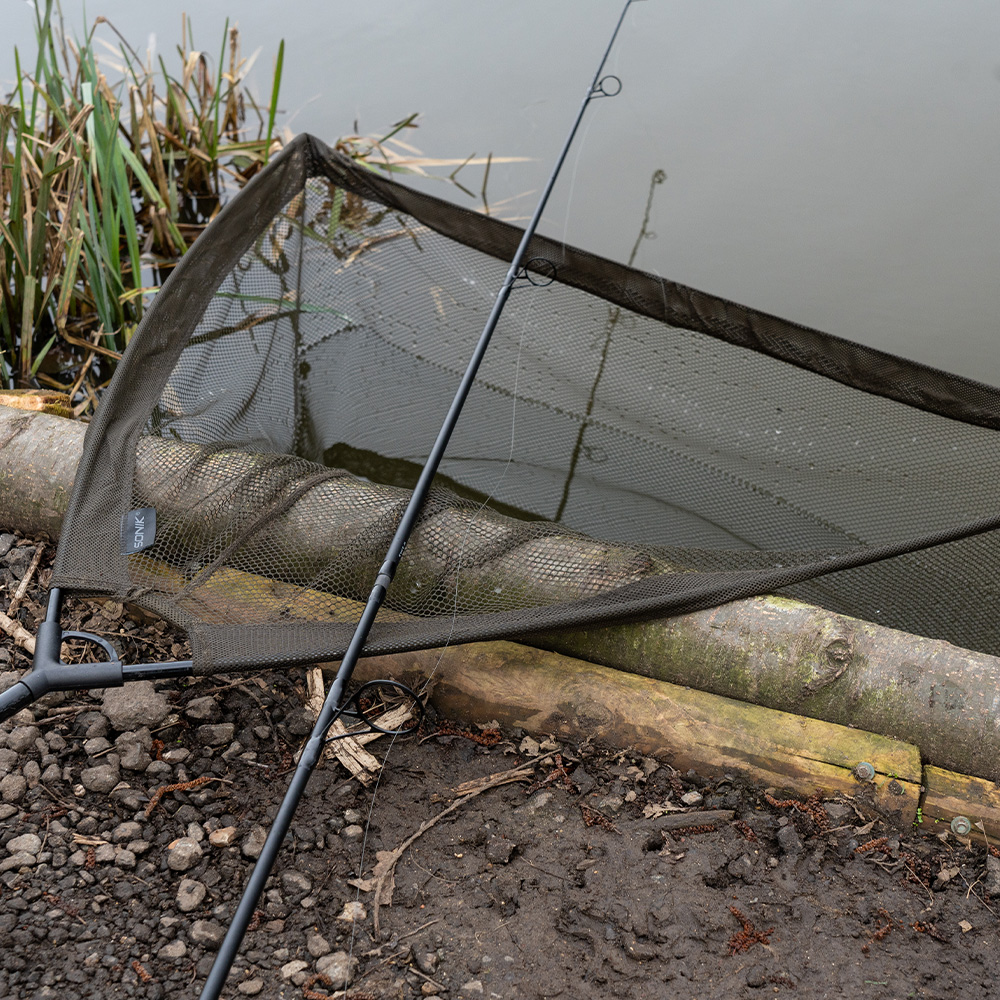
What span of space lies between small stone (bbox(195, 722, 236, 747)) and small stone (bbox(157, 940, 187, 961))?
0.44 metres

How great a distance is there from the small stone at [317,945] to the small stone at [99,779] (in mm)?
520

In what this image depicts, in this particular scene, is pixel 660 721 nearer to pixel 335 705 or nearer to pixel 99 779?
pixel 335 705

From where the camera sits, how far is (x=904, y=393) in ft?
6.99

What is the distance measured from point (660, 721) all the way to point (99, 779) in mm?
1102

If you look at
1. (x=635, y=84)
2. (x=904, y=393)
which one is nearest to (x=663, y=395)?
(x=904, y=393)

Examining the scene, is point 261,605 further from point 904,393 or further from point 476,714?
point 904,393

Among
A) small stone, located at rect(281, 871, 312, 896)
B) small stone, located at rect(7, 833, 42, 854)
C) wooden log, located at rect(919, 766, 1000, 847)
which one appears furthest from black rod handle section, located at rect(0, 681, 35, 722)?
wooden log, located at rect(919, 766, 1000, 847)

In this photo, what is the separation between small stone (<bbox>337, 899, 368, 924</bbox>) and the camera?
4.83 ft

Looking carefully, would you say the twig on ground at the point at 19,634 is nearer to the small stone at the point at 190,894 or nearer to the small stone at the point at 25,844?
the small stone at the point at 25,844

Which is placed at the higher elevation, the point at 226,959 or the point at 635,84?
the point at 635,84

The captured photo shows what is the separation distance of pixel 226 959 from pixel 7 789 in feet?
2.69

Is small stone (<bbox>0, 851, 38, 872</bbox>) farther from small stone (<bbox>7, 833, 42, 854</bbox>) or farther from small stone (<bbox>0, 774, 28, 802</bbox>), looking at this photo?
small stone (<bbox>0, 774, 28, 802</bbox>)

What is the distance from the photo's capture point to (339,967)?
1.39 metres

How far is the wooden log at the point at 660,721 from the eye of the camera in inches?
64.7
